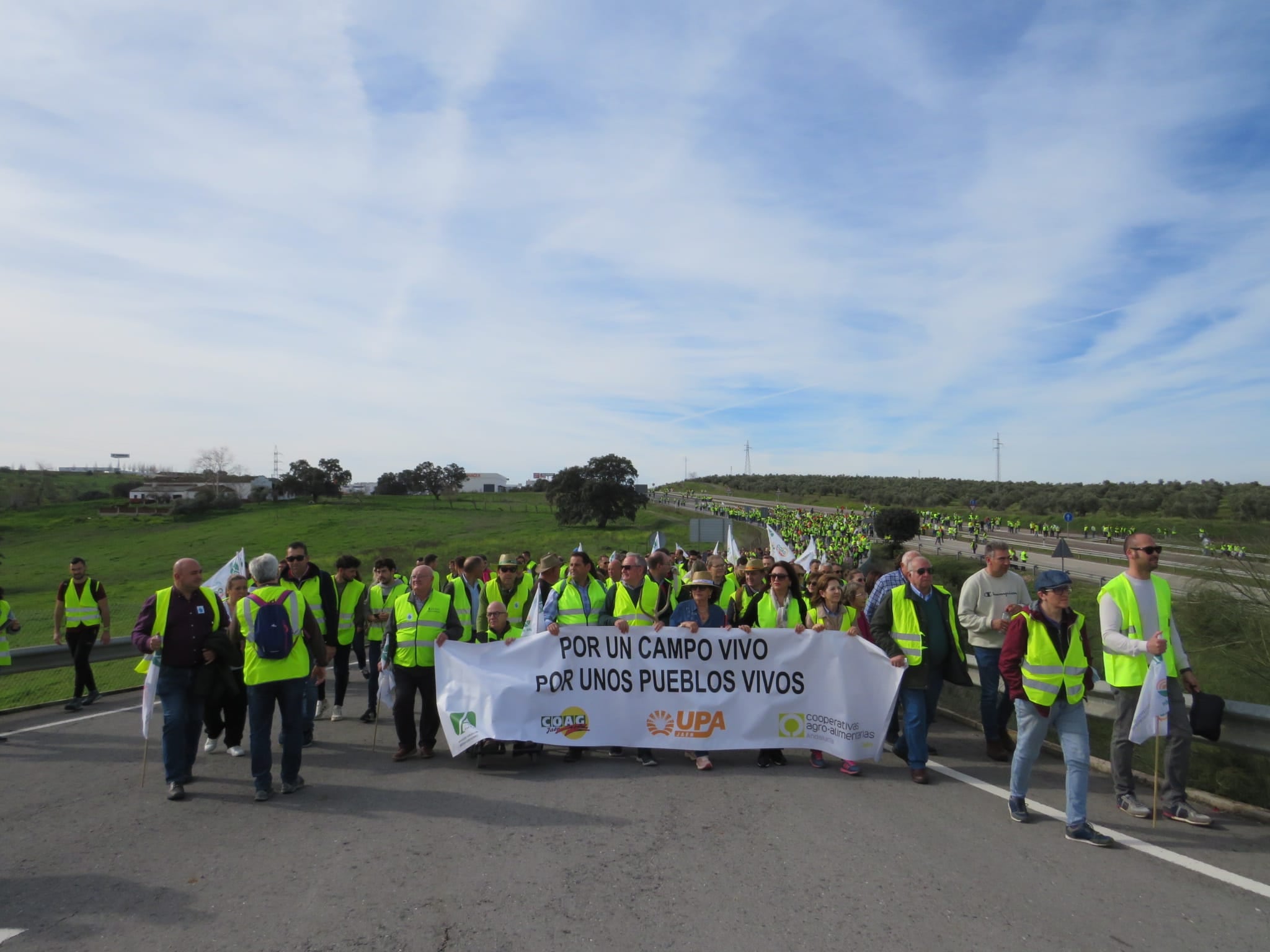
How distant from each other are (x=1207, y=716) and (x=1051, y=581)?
1441 mm

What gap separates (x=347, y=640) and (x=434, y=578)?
104 inches

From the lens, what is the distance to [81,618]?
9.87 metres

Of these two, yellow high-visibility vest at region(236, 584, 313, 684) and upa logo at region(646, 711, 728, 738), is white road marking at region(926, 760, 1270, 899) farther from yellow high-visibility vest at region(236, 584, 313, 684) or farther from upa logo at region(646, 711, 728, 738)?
yellow high-visibility vest at region(236, 584, 313, 684)

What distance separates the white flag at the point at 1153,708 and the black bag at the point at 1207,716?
33cm

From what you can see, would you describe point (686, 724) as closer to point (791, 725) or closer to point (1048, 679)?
point (791, 725)

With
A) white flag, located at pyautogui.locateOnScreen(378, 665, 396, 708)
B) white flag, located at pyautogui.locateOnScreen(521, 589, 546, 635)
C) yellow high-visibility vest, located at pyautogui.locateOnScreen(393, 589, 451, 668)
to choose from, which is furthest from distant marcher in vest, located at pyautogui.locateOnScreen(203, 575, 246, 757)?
white flag, located at pyautogui.locateOnScreen(521, 589, 546, 635)

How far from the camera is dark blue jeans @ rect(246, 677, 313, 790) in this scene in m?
6.13

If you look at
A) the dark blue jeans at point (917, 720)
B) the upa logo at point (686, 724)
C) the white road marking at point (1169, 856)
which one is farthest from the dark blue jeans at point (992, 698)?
the upa logo at point (686, 724)

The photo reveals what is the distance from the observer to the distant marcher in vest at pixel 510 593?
29.1 feet

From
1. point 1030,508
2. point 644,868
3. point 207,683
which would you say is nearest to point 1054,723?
point 644,868

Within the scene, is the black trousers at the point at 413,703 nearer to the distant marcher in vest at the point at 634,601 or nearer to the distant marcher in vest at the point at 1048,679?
the distant marcher in vest at the point at 634,601

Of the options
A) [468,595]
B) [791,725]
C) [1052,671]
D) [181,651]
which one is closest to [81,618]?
[181,651]

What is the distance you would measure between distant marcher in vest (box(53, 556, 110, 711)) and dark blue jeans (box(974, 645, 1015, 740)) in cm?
1041

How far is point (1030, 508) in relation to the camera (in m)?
97.1
